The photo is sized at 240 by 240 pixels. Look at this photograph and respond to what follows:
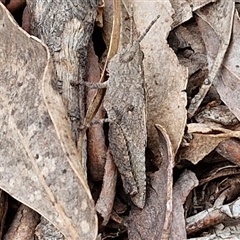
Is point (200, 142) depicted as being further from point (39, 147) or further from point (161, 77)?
point (39, 147)

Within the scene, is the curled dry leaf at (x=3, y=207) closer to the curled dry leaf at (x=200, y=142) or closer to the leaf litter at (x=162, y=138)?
the leaf litter at (x=162, y=138)

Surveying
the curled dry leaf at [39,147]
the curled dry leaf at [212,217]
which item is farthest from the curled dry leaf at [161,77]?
the curled dry leaf at [39,147]

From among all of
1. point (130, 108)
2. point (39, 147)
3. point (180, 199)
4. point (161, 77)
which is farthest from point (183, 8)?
point (39, 147)

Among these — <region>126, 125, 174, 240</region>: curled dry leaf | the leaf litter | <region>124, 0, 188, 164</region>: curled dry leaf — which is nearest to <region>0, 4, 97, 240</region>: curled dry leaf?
the leaf litter

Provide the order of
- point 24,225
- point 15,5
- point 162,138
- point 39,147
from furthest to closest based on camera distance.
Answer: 1. point 15,5
2. point 162,138
3. point 24,225
4. point 39,147

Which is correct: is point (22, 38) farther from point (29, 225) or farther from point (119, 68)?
point (29, 225)

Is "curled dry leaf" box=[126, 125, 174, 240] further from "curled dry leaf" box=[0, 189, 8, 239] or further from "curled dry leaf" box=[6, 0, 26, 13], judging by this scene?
"curled dry leaf" box=[6, 0, 26, 13]
